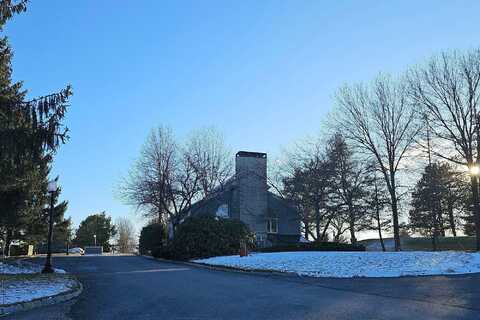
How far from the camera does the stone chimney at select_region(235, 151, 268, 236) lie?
44.3 meters

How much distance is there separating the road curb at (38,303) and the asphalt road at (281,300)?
286mm

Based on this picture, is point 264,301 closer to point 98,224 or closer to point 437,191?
point 437,191

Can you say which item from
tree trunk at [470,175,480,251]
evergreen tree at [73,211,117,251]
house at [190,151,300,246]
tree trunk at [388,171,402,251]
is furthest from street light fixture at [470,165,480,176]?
evergreen tree at [73,211,117,251]

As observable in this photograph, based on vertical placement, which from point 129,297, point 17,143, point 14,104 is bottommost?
point 129,297

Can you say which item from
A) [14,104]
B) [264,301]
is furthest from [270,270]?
[14,104]

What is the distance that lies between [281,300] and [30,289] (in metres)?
6.69

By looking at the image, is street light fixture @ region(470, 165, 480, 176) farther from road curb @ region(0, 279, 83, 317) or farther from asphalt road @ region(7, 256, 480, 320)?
road curb @ region(0, 279, 83, 317)

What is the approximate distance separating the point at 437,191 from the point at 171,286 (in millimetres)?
27840

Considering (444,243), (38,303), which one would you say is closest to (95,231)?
(444,243)

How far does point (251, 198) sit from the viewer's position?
4475cm

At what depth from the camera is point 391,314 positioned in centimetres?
895

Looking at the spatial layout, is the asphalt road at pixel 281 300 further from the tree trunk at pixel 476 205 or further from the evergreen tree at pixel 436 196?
the evergreen tree at pixel 436 196

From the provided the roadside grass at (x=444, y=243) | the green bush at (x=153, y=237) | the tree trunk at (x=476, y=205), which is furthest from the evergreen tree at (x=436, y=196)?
the green bush at (x=153, y=237)

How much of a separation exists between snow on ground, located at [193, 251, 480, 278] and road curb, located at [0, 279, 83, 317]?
27.5 feet
